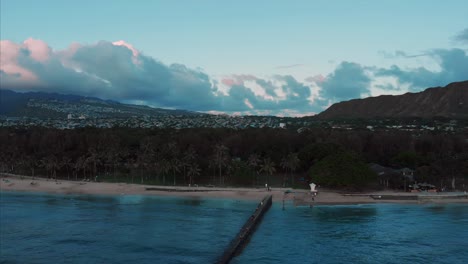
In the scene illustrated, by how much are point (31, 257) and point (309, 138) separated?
80.2 metres

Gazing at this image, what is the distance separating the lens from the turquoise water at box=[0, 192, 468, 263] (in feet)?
131

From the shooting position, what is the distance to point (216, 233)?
48625mm

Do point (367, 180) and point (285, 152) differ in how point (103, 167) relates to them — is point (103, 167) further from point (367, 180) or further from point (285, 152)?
point (367, 180)

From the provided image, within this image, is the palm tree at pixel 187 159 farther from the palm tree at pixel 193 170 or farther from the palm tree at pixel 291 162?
the palm tree at pixel 291 162

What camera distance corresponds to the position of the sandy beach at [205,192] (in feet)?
240

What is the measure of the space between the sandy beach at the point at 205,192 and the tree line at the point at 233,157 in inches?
186

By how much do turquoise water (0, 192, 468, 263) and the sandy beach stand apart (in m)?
3.92


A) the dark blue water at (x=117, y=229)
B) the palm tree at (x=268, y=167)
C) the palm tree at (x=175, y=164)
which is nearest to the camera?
the dark blue water at (x=117, y=229)

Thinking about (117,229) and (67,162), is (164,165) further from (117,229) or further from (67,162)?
(117,229)

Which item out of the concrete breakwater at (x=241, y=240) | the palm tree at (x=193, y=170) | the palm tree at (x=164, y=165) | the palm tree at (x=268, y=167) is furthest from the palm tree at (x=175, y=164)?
the concrete breakwater at (x=241, y=240)

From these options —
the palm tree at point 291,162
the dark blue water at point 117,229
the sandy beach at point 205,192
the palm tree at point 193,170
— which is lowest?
the dark blue water at point 117,229

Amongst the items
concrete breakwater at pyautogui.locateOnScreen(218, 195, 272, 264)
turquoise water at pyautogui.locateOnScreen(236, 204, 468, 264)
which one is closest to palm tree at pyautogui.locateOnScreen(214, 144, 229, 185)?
turquoise water at pyautogui.locateOnScreen(236, 204, 468, 264)

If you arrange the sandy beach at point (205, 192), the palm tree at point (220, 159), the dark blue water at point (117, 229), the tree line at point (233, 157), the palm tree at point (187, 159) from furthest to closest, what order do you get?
1. the palm tree at point (187, 159)
2. the palm tree at point (220, 159)
3. the tree line at point (233, 157)
4. the sandy beach at point (205, 192)
5. the dark blue water at point (117, 229)

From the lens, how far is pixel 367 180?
79.1 meters
